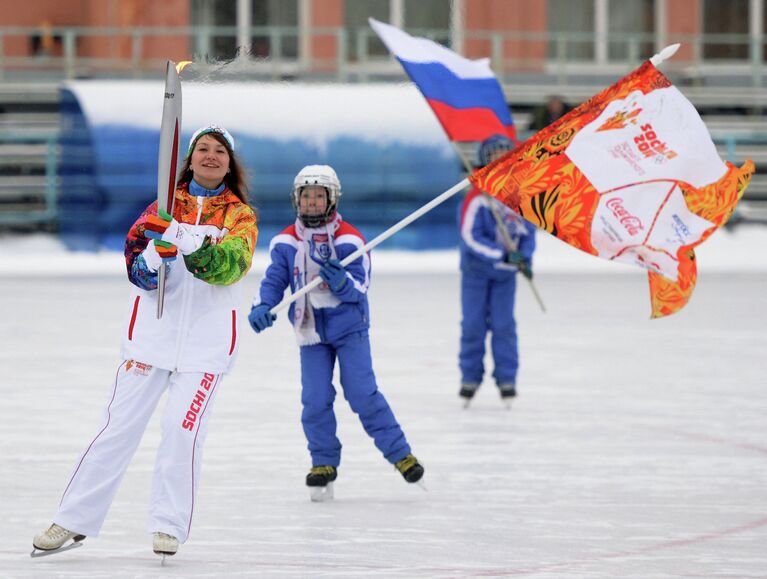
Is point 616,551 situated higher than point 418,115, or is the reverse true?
point 418,115

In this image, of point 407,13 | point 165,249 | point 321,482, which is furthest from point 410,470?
point 407,13

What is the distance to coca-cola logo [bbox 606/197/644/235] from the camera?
23.1 ft

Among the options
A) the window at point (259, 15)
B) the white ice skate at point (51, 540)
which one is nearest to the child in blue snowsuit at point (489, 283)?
the white ice skate at point (51, 540)

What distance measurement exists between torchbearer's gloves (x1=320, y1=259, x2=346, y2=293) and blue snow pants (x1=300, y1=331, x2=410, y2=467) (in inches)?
13.9

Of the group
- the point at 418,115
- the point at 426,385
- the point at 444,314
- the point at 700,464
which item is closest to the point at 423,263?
the point at 418,115

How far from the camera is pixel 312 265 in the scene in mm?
7270

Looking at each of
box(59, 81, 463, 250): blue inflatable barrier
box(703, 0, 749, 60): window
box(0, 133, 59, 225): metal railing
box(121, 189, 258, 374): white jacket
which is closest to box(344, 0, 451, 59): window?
box(703, 0, 749, 60): window

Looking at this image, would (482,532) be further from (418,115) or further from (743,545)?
(418,115)

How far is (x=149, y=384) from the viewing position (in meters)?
6.08

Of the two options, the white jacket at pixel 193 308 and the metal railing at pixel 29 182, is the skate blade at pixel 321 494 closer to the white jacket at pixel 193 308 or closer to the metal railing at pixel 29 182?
the white jacket at pixel 193 308

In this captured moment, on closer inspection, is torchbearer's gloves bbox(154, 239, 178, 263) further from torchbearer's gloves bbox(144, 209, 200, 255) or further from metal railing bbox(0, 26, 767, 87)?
metal railing bbox(0, 26, 767, 87)

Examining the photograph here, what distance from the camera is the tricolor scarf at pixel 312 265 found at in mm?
7258

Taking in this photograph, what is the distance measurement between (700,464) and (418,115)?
53.8 feet

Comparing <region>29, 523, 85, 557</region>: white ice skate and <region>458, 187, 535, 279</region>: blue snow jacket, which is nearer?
<region>29, 523, 85, 557</region>: white ice skate
